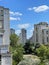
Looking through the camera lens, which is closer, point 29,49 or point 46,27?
point 29,49

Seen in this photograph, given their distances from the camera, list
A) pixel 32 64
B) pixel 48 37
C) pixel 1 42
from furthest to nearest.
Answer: pixel 48 37 → pixel 32 64 → pixel 1 42

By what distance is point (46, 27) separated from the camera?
205ft

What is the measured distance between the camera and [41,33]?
6206 centimetres

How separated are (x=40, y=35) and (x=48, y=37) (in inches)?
126

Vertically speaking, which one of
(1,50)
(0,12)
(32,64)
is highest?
(0,12)

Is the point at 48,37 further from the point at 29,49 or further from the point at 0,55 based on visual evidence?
the point at 0,55

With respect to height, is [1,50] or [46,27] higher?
[46,27]

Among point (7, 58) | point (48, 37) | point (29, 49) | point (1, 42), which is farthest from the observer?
point (48, 37)

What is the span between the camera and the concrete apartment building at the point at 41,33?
60.6m

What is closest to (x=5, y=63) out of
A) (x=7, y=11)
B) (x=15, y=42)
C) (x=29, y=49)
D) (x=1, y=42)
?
(x=1, y=42)

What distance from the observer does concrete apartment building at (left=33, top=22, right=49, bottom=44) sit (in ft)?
199

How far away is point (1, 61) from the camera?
40.9ft

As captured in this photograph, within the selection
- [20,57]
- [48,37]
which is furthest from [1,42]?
[48,37]

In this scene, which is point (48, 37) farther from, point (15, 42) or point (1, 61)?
point (1, 61)
